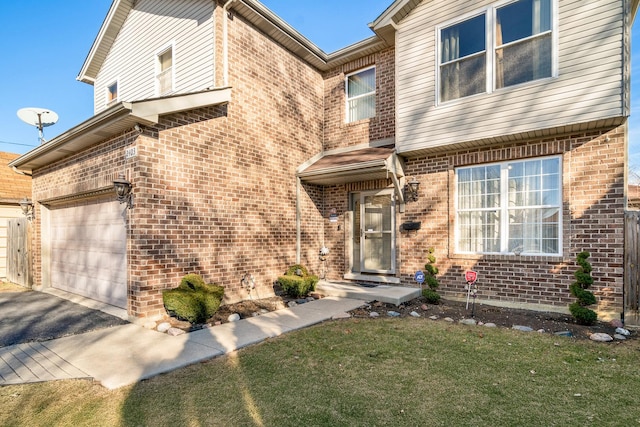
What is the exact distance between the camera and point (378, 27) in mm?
7875

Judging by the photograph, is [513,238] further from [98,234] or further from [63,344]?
[98,234]

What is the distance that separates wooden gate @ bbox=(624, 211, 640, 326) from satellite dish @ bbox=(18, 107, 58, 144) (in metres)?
13.9

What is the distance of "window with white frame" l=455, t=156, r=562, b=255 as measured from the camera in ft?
21.0

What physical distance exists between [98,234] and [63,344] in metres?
2.96

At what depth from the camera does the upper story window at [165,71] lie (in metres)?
8.59

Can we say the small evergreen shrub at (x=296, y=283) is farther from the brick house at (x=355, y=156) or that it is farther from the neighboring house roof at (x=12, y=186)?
the neighboring house roof at (x=12, y=186)

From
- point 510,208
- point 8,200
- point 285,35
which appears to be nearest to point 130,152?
point 285,35

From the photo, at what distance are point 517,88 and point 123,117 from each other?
270 inches

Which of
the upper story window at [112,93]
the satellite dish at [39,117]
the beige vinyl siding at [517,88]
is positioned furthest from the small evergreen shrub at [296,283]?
the satellite dish at [39,117]

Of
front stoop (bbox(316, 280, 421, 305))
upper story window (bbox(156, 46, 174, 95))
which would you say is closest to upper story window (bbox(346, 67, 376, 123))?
front stoop (bbox(316, 280, 421, 305))

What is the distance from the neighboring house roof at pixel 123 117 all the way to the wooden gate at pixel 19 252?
331 cm

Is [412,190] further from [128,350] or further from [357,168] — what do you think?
[128,350]

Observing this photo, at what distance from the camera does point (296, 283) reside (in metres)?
7.48

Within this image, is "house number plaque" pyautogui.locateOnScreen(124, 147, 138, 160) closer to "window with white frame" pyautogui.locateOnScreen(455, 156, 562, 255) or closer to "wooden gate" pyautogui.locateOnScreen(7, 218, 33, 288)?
"wooden gate" pyautogui.locateOnScreen(7, 218, 33, 288)
